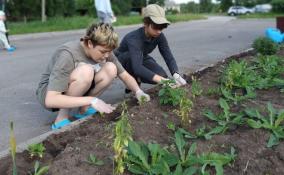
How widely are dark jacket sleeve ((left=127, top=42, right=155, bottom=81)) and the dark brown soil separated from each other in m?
0.44

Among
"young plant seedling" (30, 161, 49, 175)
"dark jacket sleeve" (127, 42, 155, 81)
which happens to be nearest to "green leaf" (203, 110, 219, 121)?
"dark jacket sleeve" (127, 42, 155, 81)

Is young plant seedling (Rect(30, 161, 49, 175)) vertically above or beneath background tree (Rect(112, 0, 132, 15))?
beneath

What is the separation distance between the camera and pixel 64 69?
375 centimetres

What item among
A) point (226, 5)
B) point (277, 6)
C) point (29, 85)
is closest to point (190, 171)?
point (29, 85)

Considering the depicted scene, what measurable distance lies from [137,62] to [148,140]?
1.51m

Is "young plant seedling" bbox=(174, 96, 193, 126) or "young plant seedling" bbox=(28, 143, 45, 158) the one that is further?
"young plant seedling" bbox=(174, 96, 193, 126)

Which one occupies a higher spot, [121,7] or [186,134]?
[121,7]

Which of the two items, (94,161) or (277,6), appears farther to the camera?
(277,6)

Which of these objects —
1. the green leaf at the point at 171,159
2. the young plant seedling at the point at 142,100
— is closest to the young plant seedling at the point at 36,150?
the green leaf at the point at 171,159

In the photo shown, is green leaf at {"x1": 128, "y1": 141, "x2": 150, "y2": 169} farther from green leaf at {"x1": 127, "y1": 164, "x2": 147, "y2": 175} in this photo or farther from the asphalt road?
the asphalt road

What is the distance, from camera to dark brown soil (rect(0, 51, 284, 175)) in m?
2.77

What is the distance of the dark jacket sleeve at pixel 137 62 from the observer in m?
4.46

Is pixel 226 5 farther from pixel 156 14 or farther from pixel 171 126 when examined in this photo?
pixel 171 126

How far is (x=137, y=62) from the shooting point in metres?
4.55
